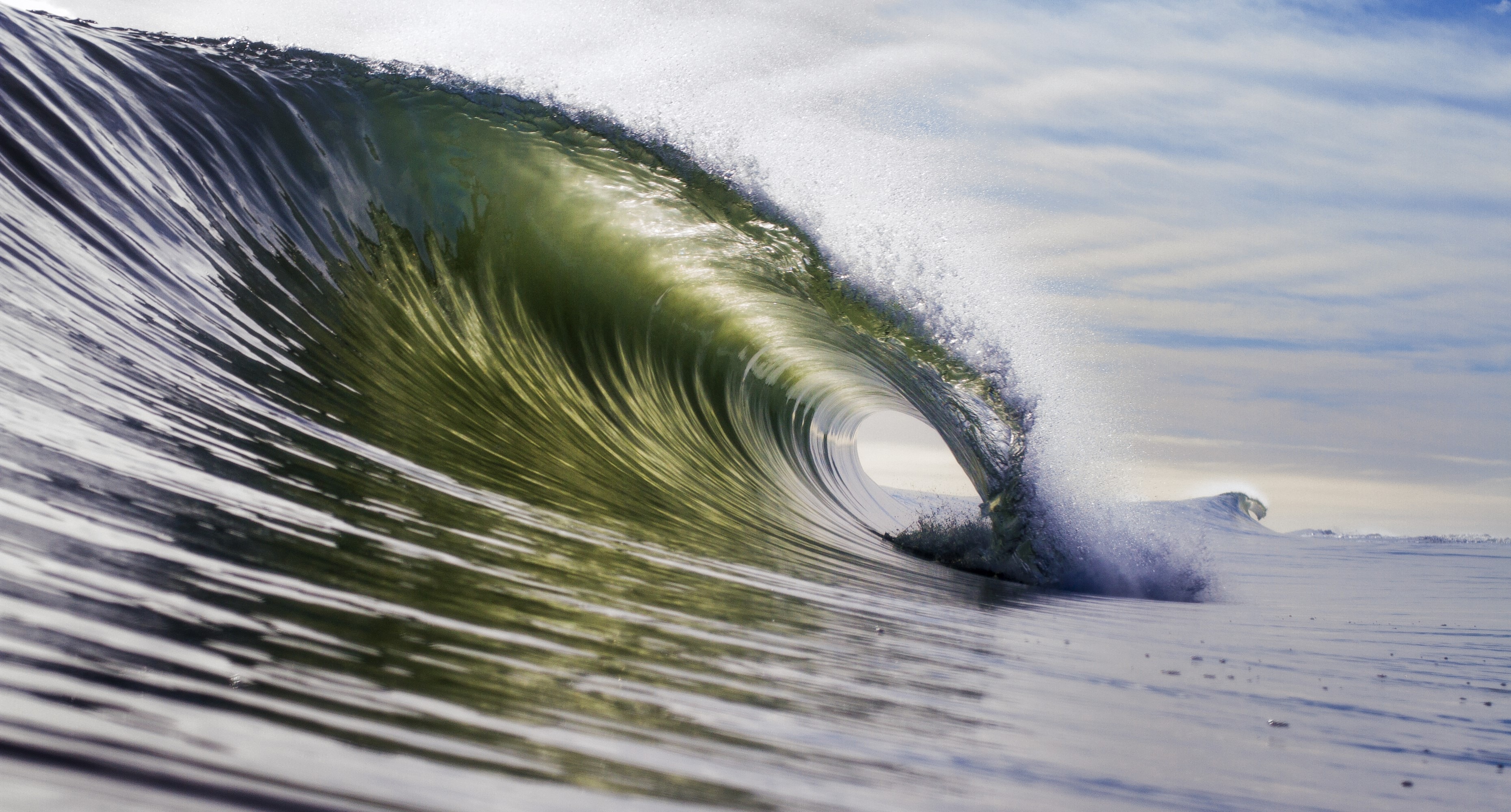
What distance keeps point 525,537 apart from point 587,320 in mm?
3487

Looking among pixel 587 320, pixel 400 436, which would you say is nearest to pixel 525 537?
pixel 400 436

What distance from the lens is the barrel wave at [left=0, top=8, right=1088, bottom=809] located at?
133cm

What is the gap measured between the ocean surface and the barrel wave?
14mm

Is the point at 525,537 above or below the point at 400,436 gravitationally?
below

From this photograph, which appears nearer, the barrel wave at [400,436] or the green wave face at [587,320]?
the barrel wave at [400,436]

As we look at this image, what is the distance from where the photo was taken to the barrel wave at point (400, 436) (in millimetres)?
1329

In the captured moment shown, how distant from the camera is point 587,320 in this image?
6.11 meters

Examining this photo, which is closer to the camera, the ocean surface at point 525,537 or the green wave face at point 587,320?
the ocean surface at point 525,537

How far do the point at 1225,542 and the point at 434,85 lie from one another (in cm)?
989

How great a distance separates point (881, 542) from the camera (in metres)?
5.86

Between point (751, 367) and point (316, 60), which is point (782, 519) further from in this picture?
point (316, 60)

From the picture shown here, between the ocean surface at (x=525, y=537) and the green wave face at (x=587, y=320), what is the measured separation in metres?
0.03

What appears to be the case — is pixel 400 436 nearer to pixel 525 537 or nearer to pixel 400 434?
pixel 400 434

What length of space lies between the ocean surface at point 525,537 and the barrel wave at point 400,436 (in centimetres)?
1
